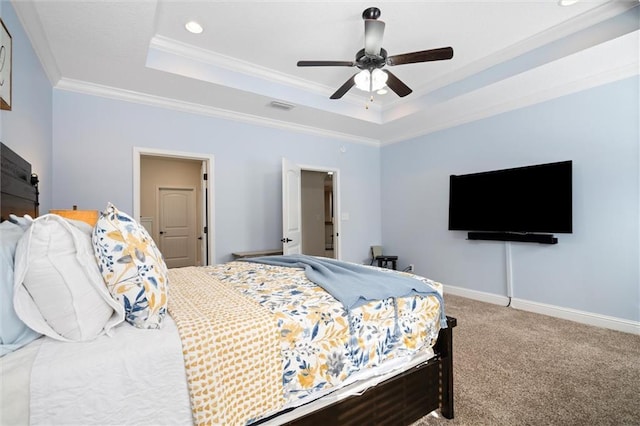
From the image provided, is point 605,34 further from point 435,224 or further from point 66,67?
point 66,67

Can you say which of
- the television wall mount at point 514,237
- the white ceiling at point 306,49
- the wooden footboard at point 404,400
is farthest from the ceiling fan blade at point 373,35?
the television wall mount at point 514,237

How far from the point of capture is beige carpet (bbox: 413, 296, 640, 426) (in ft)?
5.72

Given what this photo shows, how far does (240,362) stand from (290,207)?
316cm

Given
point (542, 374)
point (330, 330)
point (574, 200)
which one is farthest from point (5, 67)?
point (574, 200)

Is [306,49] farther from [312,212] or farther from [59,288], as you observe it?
[312,212]

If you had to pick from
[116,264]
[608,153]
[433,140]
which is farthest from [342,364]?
[433,140]

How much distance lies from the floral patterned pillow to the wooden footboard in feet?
2.33

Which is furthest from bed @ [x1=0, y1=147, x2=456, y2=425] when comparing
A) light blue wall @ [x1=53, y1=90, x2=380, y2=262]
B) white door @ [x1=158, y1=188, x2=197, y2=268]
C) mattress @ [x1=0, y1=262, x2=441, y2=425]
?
white door @ [x1=158, y1=188, x2=197, y2=268]

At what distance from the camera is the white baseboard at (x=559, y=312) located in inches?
116

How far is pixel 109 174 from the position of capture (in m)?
3.35

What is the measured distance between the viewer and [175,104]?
12.0 feet

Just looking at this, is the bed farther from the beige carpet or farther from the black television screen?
the black television screen

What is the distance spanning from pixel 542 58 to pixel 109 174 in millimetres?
4727

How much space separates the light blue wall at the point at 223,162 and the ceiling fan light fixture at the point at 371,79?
2017 mm
